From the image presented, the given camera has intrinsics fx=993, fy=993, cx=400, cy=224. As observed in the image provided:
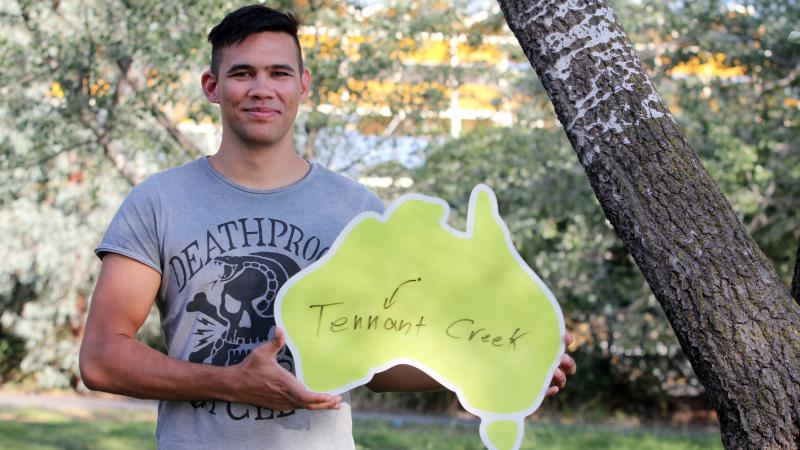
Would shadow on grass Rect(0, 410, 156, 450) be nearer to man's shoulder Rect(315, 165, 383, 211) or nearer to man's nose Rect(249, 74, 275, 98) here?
man's shoulder Rect(315, 165, 383, 211)

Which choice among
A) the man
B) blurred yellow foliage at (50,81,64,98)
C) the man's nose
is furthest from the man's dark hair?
blurred yellow foliage at (50,81,64,98)

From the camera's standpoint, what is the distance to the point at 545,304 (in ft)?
7.29

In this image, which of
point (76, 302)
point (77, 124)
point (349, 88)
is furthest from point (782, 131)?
point (76, 302)

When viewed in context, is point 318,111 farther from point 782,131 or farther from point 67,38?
point 782,131

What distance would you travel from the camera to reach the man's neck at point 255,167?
87.8 inches

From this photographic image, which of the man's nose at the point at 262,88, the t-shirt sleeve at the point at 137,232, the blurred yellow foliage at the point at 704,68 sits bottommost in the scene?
the blurred yellow foliage at the point at 704,68

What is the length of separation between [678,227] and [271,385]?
1.01 meters

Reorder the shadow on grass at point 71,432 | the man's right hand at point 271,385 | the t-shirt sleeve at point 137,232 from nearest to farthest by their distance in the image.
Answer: the man's right hand at point 271,385
the t-shirt sleeve at point 137,232
the shadow on grass at point 71,432

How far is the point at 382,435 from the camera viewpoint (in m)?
8.09

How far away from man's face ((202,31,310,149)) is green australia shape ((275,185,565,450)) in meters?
0.29

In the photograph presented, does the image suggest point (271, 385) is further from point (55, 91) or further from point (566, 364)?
point (55, 91)

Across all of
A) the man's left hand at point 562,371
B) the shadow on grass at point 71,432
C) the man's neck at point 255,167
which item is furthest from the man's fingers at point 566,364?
the shadow on grass at point 71,432

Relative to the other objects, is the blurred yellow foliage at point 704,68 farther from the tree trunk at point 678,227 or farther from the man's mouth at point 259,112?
the man's mouth at point 259,112

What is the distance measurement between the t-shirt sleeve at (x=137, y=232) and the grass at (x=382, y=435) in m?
5.46
